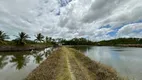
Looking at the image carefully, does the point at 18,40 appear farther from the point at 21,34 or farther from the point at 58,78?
the point at 58,78

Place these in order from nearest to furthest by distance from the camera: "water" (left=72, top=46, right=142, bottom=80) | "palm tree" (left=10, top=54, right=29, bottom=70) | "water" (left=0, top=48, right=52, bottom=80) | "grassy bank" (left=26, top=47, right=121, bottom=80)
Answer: "grassy bank" (left=26, top=47, right=121, bottom=80), "water" (left=0, top=48, right=52, bottom=80), "water" (left=72, top=46, right=142, bottom=80), "palm tree" (left=10, top=54, right=29, bottom=70)

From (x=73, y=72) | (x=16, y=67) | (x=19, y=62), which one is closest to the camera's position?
(x=73, y=72)

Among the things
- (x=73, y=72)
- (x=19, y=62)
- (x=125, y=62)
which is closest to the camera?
(x=73, y=72)

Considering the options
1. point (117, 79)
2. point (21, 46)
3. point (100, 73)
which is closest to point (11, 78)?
point (100, 73)

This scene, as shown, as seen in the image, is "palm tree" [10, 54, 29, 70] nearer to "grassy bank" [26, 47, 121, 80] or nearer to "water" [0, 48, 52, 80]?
"water" [0, 48, 52, 80]

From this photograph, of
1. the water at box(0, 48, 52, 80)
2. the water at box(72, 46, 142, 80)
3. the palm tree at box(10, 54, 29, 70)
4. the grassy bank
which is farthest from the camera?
the palm tree at box(10, 54, 29, 70)

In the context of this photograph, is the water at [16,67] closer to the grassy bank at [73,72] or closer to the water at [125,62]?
the grassy bank at [73,72]

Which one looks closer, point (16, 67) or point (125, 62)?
point (16, 67)

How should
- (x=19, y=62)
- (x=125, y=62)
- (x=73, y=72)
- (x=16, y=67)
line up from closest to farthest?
(x=73, y=72), (x=16, y=67), (x=125, y=62), (x=19, y=62)

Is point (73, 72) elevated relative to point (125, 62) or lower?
elevated

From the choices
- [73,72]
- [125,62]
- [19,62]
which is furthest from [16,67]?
[125,62]

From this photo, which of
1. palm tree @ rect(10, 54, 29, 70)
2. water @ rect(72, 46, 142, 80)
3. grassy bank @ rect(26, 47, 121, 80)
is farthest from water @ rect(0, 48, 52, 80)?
water @ rect(72, 46, 142, 80)

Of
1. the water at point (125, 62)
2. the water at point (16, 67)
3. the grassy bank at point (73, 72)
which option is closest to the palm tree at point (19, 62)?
the water at point (16, 67)

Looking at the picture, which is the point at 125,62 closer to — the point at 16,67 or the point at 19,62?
the point at 16,67
